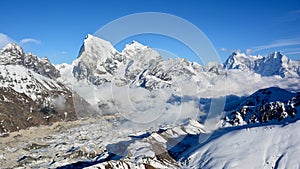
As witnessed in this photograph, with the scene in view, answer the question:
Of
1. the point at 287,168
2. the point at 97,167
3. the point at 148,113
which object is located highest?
the point at 148,113

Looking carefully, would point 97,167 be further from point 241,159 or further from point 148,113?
point 241,159

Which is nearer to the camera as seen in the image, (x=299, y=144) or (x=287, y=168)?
(x=287, y=168)

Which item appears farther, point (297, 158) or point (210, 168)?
point (210, 168)

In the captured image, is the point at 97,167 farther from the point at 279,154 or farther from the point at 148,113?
the point at 279,154

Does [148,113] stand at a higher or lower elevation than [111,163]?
higher

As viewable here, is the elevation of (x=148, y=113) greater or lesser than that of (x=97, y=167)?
greater

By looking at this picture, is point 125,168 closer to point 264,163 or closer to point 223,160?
point 223,160

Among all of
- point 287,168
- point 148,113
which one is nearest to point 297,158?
point 287,168

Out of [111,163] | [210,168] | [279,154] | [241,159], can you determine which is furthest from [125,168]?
[279,154]
